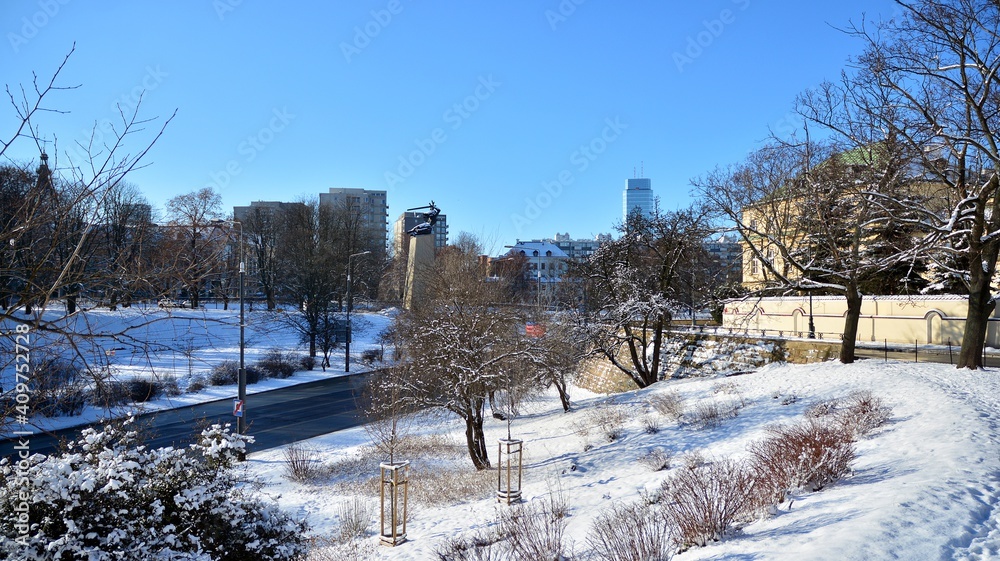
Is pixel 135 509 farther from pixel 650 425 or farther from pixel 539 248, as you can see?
pixel 539 248

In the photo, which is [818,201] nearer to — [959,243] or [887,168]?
[887,168]

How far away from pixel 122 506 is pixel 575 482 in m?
9.53

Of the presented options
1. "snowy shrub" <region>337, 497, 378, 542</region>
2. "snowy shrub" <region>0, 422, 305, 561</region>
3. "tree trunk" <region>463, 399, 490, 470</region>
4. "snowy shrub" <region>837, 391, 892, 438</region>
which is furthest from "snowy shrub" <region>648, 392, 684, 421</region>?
"snowy shrub" <region>0, 422, 305, 561</region>

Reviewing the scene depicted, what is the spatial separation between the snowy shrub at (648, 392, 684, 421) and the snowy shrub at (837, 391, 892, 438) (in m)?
4.50

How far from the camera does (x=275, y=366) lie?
109 feet

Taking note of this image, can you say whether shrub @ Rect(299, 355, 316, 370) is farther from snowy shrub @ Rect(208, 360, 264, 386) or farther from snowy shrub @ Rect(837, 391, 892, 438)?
snowy shrub @ Rect(837, 391, 892, 438)

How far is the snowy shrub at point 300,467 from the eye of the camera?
15364 mm

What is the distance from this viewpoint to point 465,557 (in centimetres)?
699

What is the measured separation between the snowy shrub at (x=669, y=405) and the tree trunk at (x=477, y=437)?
522 centimetres

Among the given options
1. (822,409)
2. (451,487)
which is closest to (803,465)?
(822,409)

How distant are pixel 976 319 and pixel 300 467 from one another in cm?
1765

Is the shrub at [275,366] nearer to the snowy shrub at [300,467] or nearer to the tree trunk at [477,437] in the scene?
the snowy shrub at [300,467]

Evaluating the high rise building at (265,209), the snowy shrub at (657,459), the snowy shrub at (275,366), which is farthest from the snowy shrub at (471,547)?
the high rise building at (265,209)

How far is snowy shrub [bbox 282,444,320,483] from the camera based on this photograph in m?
15.4
